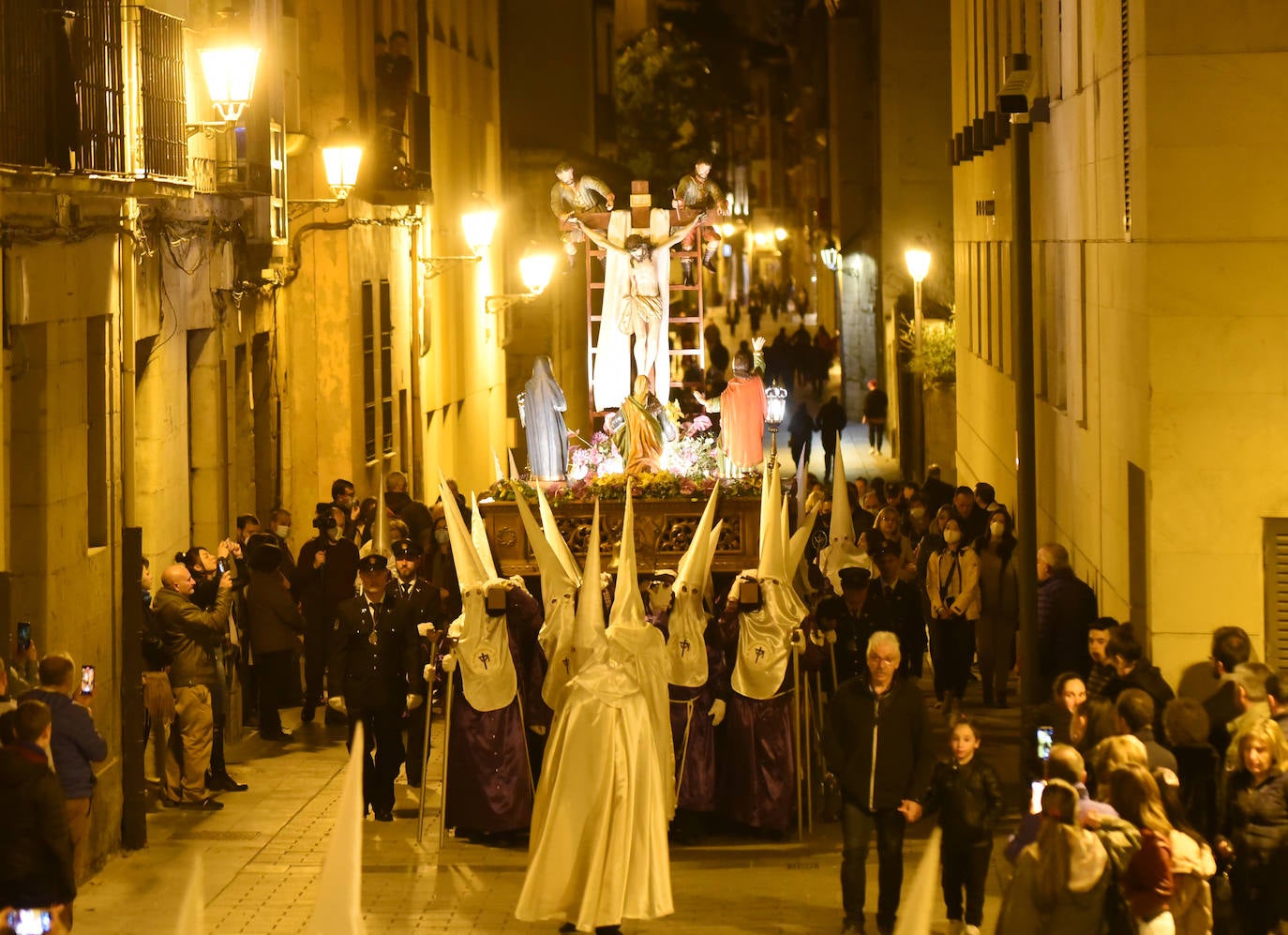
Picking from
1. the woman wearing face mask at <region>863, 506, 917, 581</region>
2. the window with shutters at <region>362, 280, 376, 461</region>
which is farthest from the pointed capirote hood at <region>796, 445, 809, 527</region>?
the window with shutters at <region>362, 280, 376, 461</region>

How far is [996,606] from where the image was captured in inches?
753

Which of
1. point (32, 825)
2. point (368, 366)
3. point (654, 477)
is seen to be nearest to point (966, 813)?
point (32, 825)

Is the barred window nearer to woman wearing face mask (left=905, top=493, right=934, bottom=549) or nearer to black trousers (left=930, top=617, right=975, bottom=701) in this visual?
black trousers (left=930, top=617, right=975, bottom=701)

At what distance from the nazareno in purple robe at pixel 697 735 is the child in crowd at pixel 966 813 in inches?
112

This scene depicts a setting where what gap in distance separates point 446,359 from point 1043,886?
25535mm

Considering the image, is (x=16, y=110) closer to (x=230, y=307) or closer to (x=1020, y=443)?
(x=1020, y=443)

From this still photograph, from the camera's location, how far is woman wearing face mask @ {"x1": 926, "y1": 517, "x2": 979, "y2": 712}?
19047mm

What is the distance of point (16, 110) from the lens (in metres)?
12.9

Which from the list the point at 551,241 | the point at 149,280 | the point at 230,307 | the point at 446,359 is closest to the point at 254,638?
the point at 149,280

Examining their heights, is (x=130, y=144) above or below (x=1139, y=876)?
above

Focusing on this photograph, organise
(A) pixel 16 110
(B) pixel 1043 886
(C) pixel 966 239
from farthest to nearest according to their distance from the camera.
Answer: (C) pixel 966 239 < (A) pixel 16 110 < (B) pixel 1043 886

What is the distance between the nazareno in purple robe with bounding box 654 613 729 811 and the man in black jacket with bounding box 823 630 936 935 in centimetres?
248

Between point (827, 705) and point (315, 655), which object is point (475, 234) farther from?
point (827, 705)

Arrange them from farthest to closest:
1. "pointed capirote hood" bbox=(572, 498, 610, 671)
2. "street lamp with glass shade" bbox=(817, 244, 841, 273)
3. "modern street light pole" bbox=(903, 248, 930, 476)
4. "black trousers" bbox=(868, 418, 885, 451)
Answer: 1. "street lamp with glass shade" bbox=(817, 244, 841, 273)
2. "black trousers" bbox=(868, 418, 885, 451)
3. "modern street light pole" bbox=(903, 248, 930, 476)
4. "pointed capirote hood" bbox=(572, 498, 610, 671)
